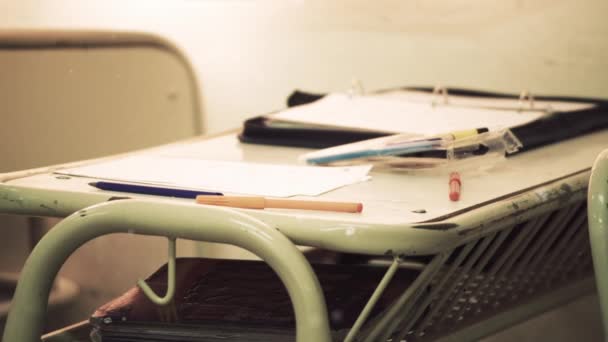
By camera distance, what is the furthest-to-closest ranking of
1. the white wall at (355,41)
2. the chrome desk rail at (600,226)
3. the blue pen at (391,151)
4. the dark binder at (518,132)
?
the white wall at (355,41) < the dark binder at (518,132) < the blue pen at (391,151) < the chrome desk rail at (600,226)

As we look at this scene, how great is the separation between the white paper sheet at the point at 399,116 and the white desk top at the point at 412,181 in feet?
0.18

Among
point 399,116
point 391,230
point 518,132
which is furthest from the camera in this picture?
point 399,116

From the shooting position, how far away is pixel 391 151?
928 mm

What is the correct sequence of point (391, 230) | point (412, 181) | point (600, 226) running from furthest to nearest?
1. point (412, 181)
2. point (600, 226)
3. point (391, 230)

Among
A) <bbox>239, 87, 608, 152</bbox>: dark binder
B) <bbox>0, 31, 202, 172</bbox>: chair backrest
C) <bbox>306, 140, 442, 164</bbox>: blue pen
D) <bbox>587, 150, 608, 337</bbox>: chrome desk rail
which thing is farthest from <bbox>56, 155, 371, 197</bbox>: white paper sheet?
<bbox>0, 31, 202, 172</bbox>: chair backrest

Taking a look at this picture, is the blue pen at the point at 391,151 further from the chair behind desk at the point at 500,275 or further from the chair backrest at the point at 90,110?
the chair backrest at the point at 90,110

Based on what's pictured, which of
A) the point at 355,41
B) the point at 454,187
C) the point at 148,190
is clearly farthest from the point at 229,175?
the point at 355,41

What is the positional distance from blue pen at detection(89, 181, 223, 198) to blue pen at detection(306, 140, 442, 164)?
0.19 metres

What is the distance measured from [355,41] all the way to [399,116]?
49 centimetres

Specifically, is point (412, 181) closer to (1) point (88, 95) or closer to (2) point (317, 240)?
(2) point (317, 240)

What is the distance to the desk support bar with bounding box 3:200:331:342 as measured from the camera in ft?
2.21

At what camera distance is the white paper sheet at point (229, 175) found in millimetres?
850

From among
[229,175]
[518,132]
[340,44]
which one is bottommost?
[229,175]

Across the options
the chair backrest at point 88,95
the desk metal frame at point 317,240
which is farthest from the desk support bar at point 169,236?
the chair backrest at point 88,95
